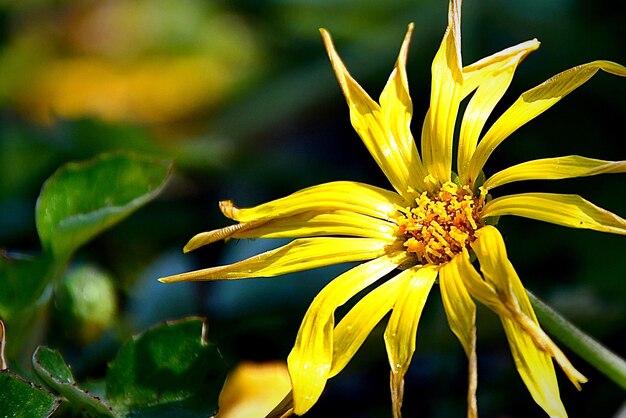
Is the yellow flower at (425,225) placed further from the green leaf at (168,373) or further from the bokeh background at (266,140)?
the bokeh background at (266,140)

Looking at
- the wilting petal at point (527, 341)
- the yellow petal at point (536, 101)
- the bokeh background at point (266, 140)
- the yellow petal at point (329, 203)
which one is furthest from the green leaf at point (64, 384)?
the yellow petal at point (536, 101)

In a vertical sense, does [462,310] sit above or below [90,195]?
below

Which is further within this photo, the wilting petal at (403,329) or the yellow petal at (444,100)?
the yellow petal at (444,100)

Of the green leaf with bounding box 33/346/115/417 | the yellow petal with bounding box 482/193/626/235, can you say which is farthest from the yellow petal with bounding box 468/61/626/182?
the green leaf with bounding box 33/346/115/417

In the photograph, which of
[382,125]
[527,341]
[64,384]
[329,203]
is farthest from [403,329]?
[64,384]

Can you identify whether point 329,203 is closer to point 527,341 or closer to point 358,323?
point 358,323

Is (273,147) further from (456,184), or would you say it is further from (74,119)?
(456,184)

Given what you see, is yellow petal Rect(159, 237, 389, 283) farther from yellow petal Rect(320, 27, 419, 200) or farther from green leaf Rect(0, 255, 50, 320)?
green leaf Rect(0, 255, 50, 320)
